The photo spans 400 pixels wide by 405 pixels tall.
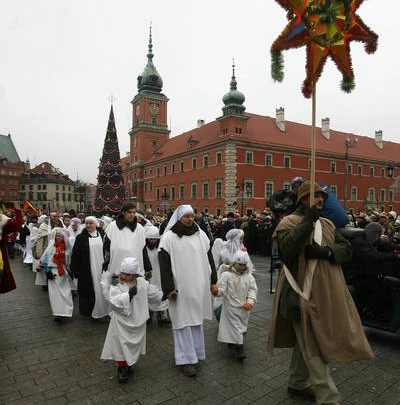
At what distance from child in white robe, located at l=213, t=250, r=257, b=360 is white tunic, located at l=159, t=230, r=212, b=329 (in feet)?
1.03

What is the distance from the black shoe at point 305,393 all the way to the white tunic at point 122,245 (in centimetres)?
266

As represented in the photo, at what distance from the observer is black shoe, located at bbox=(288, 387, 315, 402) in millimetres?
3609

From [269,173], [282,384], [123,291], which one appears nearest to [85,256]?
[123,291]

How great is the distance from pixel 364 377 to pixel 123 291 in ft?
9.62

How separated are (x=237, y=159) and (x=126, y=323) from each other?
39.4 meters

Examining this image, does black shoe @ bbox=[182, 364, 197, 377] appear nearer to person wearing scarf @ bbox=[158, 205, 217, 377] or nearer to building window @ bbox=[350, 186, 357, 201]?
person wearing scarf @ bbox=[158, 205, 217, 377]

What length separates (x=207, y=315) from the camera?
470 centimetres

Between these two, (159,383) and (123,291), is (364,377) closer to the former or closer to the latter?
(159,383)

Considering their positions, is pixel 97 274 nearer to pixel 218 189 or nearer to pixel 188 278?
pixel 188 278

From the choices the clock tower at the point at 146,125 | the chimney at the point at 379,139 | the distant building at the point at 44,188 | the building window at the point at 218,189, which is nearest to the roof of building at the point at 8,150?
the distant building at the point at 44,188

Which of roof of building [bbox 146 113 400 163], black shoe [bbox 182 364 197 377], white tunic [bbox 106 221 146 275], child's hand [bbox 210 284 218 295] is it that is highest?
roof of building [bbox 146 113 400 163]

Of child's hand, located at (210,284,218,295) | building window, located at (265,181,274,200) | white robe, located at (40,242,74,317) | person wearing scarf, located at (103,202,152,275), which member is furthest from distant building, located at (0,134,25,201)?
child's hand, located at (210,284,218,295)

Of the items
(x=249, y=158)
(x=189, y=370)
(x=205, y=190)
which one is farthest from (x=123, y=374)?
(x=205, y=190)

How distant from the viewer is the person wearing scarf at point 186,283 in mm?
4363
